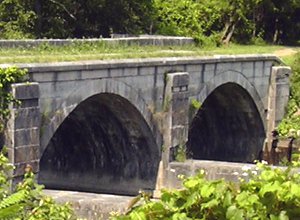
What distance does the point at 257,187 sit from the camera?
455 cm

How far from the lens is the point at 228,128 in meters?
24.0

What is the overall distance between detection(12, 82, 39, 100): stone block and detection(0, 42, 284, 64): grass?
0.68m

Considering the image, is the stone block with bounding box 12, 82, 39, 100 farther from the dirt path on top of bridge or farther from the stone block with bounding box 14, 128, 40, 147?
the dirt path on top of bridge

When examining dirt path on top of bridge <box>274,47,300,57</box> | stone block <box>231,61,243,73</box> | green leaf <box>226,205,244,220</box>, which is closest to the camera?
green leaf <box>226,205,244,220</box>

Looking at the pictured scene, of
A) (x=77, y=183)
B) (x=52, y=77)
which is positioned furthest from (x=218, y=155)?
(x=52, y=77)

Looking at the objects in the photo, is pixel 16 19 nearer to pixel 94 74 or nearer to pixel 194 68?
pixel 194 68

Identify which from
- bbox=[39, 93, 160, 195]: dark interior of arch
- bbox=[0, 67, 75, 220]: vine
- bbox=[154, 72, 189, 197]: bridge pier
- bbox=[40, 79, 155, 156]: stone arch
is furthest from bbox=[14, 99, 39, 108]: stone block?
bbox=[0, 67, 75, 220]: vine

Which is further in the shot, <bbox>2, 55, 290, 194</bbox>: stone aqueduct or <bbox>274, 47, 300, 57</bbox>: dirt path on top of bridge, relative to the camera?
<bbox>274, 47, 300, 57</bbox>: dirt path on top of bridge

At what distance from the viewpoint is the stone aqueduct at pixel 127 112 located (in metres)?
14.4

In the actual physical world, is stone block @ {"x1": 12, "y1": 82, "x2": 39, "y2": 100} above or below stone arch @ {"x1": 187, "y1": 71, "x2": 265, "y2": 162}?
above

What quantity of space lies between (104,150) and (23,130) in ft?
17.3

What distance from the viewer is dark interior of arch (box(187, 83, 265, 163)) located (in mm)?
23375

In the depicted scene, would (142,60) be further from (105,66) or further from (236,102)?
(236,102)

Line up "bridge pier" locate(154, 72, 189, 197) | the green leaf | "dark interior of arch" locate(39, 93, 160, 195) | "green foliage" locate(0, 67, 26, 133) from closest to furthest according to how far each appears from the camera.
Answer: the green leaf < "green foliage" locate(0, 67, 26, 133) < "dark interior of arch" locate(39, 93, 160, 195) < "bridge pier" locate(154, 72, 189, 197)
